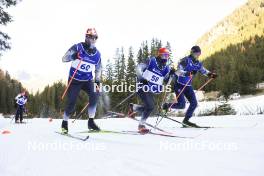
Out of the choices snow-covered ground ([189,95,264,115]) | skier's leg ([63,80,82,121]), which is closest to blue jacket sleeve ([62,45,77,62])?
skier's leg ([63,80,82,121])

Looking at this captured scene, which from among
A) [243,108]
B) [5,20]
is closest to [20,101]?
[5,20]

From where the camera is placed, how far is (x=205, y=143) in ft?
22.2

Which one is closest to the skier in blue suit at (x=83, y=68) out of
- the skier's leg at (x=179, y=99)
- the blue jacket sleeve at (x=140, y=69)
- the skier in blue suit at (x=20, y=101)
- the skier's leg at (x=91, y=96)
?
the skier's leg at (x=91, y=96)

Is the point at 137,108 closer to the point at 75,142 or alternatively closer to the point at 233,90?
the point at 75,142

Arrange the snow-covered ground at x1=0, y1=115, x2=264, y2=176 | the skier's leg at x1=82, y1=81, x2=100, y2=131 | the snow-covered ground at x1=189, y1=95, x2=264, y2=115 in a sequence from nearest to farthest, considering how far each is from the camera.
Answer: the snow-covered ground at x1=0, y1=115, x2=264, y2=176 → the skier's leg at x1=82, y1=81, x2=100, y2=131 → the snow-covered ground at x1=189, y1=95, x2=264, y2=115

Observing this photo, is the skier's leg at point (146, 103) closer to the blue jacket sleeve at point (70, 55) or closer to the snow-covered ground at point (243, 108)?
the blue jacket sleeve at point (70, 55)

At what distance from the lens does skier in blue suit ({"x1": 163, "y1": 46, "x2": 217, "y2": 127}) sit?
11.0 m

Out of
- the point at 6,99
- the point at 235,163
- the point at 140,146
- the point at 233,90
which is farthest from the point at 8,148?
the point at 6,99

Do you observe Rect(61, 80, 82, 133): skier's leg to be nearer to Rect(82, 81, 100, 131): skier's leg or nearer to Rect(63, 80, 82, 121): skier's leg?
Rect(63, 80, 82, 121): skier's leg

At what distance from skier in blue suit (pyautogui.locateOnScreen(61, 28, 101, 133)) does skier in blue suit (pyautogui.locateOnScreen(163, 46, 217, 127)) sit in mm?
2764

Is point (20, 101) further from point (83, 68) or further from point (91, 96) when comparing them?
point (83, 68)

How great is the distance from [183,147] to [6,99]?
131 meters

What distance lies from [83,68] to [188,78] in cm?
366

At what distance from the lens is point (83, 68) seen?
925 centimetres
